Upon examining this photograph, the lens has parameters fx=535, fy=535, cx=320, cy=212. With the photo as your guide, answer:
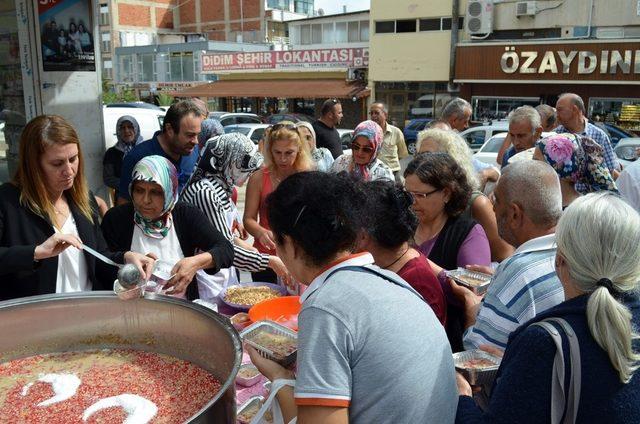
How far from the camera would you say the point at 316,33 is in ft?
97.5

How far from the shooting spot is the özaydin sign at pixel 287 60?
25.3m

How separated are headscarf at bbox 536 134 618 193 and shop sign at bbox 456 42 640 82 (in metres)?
17.9

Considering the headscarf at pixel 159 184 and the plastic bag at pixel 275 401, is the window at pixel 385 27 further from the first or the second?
the plastic bag at pixel 275 401

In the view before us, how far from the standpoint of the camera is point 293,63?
26969 mm

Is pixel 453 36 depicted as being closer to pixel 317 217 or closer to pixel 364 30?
pixel 364 30

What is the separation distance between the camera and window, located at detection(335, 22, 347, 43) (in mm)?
28658

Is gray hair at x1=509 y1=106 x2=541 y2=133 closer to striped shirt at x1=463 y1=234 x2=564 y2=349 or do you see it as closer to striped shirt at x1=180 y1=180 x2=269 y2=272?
striped shirt at x1=180 y1=180 x2=269 y2=272

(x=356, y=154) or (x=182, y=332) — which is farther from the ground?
(x=356, y=154)

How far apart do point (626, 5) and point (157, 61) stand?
2936 centimetres

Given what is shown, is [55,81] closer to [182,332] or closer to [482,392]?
[182,332]

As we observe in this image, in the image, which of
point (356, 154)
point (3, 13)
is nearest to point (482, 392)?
point (356, 154)

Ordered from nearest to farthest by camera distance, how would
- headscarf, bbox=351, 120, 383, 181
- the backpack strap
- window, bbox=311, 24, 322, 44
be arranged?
the backpack strap, headscarf, bbox=351, 120, 383, 181, window, bbox=311, 24, 322, 44

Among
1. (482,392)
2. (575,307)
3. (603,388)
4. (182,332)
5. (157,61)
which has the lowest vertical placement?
(482,392)

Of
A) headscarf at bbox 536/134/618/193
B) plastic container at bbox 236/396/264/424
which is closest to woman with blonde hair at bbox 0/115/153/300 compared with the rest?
plastic container at bbox 236/396/264/424
